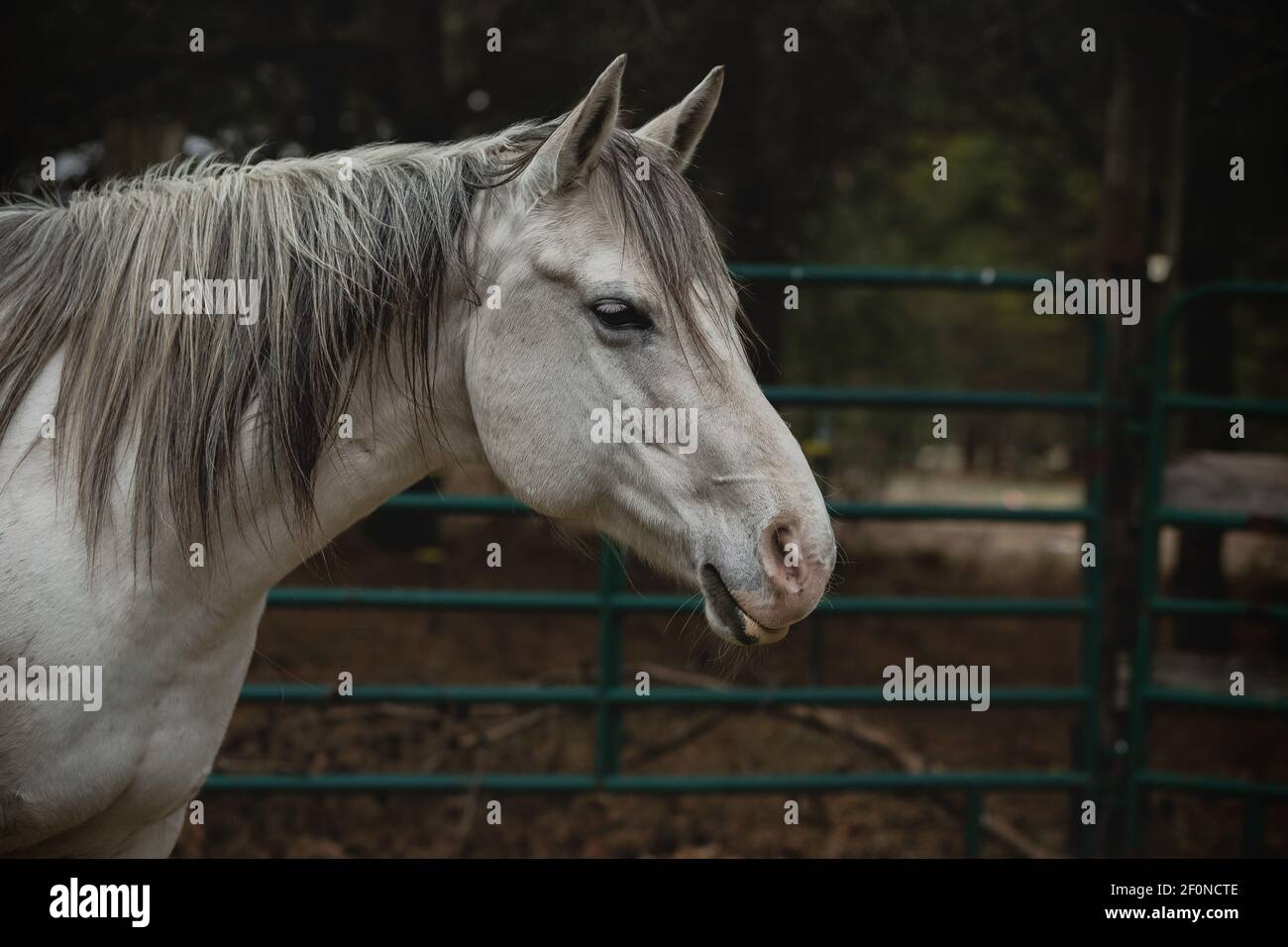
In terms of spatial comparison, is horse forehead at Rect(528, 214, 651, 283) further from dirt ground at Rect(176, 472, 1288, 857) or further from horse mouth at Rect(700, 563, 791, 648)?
dirt ground at Rect(176, 472, 1288, 857)

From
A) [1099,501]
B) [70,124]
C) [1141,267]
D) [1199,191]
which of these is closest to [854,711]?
[1099,501]

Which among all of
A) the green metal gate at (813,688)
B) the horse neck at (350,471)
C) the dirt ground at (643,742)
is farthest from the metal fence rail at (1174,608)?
the horse neck at (350,471)

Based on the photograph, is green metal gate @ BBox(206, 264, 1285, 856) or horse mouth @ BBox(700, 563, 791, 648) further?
green metal gate @ BBox(206, 264, 1285, 856)

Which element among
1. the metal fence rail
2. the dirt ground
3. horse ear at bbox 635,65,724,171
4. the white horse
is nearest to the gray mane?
the white horse

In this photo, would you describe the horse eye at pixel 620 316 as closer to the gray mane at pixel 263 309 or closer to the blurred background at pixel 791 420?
the gray mane at pixel 263 309

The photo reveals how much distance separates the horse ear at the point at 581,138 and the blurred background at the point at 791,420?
2.68ft

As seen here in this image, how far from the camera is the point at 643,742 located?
15.7ft

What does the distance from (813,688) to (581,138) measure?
255 centimetres

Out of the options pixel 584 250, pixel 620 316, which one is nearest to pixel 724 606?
pixel 620 316

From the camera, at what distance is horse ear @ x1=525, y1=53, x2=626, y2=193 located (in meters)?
1.85

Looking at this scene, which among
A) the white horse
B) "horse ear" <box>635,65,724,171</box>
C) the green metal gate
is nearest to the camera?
the white horse

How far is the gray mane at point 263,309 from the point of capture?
78.4 inches

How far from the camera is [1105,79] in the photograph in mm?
5949

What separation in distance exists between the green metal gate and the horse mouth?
1.62 metres
